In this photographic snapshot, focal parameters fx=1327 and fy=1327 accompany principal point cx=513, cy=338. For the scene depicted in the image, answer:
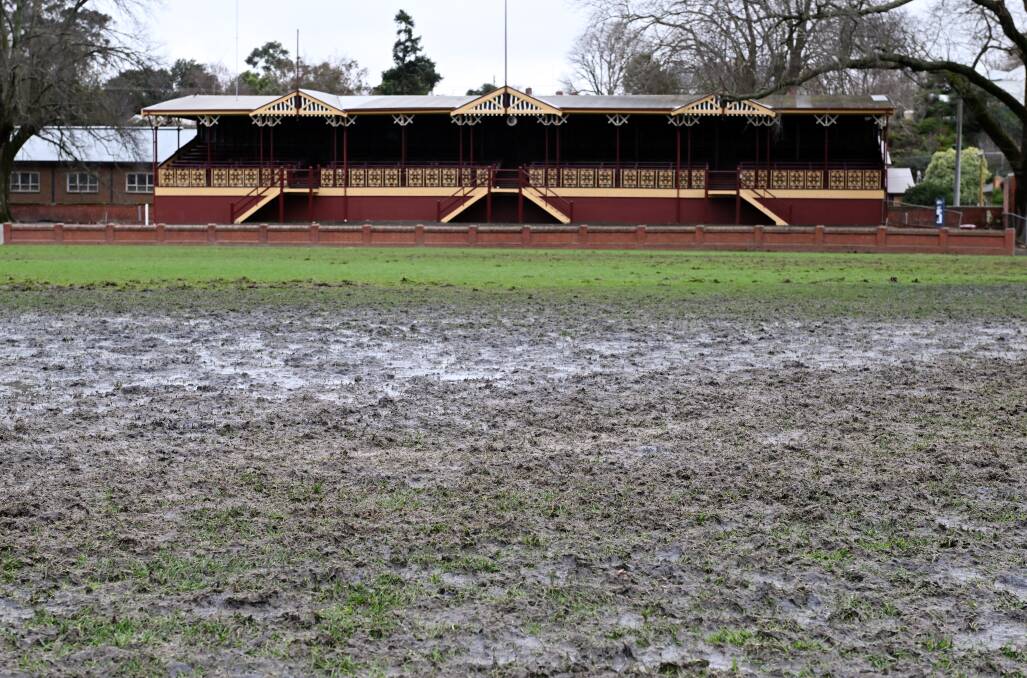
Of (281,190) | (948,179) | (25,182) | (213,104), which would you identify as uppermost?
(213,104)

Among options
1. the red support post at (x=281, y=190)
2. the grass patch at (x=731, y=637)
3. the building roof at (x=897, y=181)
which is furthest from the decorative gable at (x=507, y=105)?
the grass patch at (x=731, y=637)

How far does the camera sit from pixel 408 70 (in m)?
90.6

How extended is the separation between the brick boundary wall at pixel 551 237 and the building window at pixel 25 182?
3000 cm

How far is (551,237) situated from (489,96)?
10371 mm

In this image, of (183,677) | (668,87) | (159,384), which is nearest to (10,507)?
(183,677)

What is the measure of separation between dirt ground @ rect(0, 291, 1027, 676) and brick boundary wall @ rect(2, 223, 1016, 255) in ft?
94.3

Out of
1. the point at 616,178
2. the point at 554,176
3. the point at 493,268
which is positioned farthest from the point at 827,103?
the point at 493,268

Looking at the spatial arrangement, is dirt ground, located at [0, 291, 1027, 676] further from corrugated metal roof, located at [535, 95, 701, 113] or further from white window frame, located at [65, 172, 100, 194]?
white window frame, located at [65, 172, 100, 194]

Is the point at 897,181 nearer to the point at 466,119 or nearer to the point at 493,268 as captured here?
the point at 466,119

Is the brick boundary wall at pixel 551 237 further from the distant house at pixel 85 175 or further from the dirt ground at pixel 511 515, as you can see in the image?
the dirt ground at pixel 511 515

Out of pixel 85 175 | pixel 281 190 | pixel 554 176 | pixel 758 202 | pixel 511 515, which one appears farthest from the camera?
pixel 85 175

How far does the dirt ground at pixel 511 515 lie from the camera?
4.58 m

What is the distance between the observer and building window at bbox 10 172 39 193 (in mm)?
70812

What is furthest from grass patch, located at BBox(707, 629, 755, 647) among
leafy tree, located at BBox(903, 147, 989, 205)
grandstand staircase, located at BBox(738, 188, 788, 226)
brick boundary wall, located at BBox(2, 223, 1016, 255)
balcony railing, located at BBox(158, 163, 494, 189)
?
leafy tree, located at BBox(903, 147, 989, 205)
